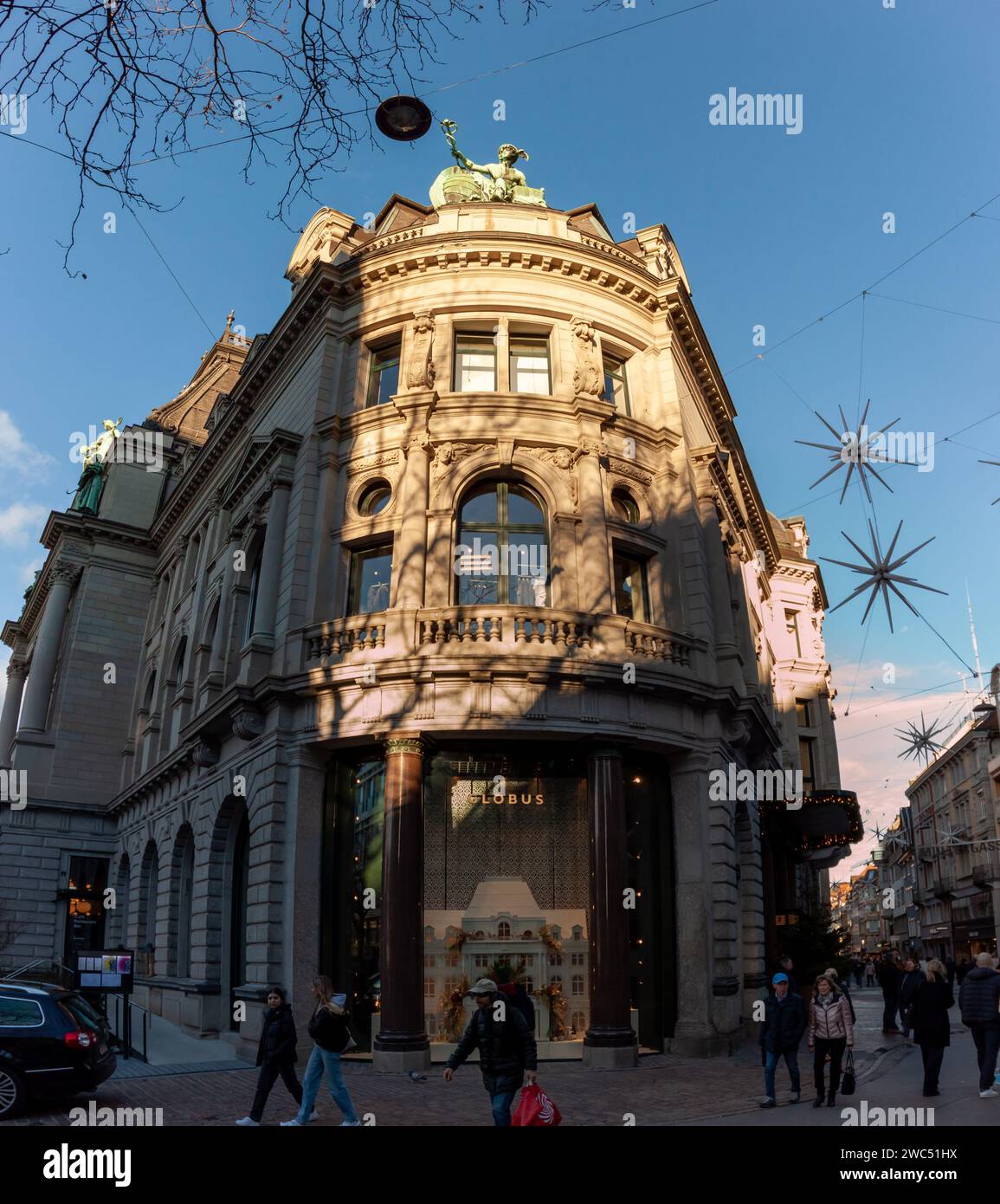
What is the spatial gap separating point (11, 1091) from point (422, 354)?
1593 cm

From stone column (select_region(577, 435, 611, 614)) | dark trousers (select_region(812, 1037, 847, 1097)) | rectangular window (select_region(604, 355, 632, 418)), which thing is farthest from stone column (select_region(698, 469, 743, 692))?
dark trousers (select_region(812, 1037, 847, 1097))

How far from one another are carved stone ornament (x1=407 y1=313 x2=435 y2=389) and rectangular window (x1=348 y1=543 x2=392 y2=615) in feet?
12.3

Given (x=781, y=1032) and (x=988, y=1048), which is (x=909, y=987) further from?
(x=781, y=1032)

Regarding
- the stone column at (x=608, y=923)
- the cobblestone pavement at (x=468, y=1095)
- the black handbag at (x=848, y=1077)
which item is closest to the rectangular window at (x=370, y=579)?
the stone column at (x=608, y=923)

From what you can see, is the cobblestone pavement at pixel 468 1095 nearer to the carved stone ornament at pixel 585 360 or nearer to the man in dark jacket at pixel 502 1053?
the man in dark jacket at pixel 502 1053

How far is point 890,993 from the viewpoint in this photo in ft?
76.2

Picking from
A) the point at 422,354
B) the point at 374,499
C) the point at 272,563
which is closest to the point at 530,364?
the point at 422,354

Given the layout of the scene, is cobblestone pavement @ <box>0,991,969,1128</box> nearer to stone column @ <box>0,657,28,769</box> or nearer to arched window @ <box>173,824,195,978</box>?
arched window @ <box>173,824,195,978</box>

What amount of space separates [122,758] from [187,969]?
15393 millimetres

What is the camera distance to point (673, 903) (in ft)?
63.1

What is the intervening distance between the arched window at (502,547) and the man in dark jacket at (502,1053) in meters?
11.5

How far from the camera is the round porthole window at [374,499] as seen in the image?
2131 cm

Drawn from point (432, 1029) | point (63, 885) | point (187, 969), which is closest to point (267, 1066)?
point (432, 1029)
